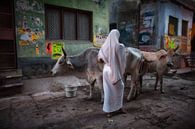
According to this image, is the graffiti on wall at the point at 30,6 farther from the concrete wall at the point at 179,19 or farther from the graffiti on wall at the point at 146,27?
the concrete wall at the point at 179,19

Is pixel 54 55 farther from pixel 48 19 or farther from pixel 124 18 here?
pixel 124 18

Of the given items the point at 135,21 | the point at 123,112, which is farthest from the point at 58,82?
the point at 135,21

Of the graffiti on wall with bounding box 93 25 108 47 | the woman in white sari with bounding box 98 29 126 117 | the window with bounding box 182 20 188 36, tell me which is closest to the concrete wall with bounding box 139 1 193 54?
the window with bounding box 182 20 188 36

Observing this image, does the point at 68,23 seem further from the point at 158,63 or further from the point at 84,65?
the point at 158,63

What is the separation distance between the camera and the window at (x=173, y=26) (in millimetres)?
11164

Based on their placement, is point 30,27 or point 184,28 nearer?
point 30,27

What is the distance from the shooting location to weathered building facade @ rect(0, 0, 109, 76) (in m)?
5.48

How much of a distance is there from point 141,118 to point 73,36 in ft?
16.2

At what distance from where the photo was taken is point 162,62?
5.87 metres

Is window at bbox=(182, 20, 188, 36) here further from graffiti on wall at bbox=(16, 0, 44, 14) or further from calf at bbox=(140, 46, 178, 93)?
graffiti on wall at bbox=(16, 0, 44, 14)

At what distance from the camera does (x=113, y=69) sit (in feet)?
11.6

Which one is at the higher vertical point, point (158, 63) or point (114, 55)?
point (114, 55)

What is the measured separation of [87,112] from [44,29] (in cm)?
385

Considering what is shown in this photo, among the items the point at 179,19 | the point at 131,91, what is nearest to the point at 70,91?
the point at 131,91
